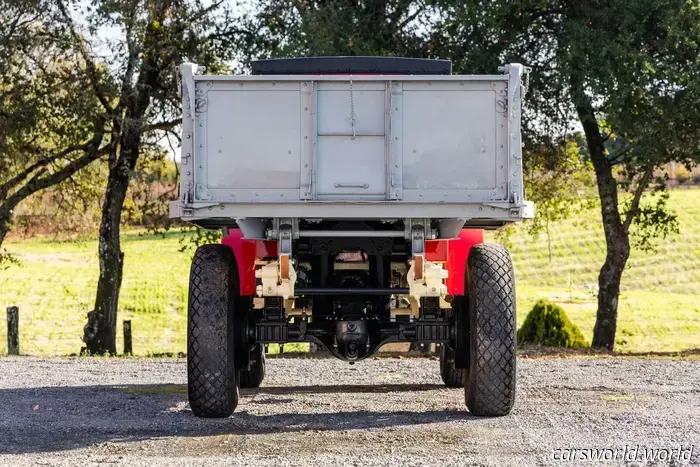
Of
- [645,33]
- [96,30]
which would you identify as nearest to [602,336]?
[645,33]

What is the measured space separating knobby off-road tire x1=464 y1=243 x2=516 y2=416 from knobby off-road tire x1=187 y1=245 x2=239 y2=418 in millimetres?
1870

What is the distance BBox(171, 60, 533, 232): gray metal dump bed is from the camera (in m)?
8.46

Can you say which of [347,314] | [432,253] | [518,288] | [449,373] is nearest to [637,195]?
[449,373]

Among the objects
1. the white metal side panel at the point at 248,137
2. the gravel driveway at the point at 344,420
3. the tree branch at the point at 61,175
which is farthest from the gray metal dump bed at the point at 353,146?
the tree branch at the point at 61,175

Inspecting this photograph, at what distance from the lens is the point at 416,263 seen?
8.60 m

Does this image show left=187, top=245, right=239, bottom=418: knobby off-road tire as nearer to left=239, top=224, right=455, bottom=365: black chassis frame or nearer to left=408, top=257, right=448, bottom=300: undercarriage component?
left=239, top=224, right=455, bottom=365: black chassis frame

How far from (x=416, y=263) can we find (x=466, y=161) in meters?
0.83

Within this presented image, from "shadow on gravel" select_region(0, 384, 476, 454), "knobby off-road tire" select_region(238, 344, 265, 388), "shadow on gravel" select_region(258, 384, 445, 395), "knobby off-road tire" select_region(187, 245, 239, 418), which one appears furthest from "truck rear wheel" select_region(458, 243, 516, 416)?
"knobby off-road tire" select_region(238, 344, 265, 388)

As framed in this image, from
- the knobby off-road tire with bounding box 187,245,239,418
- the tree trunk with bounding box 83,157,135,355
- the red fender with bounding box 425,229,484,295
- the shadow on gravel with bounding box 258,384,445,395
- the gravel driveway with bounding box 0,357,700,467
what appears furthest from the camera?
the tree trunk with bounding box 83,157,135,355

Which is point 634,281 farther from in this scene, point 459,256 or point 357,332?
point 357,332

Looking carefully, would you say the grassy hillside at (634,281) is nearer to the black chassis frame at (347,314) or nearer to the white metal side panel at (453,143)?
the black chassis frame at (347,314)

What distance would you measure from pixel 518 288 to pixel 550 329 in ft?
82.7

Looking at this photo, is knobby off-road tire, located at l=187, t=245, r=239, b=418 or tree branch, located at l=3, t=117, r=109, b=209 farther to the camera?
tree branch, located at l=3, t=117, r=109, b=209

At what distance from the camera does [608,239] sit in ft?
68.3
